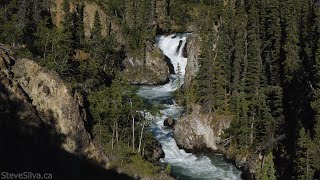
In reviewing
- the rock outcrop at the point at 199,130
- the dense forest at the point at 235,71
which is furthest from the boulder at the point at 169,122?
the dense forest at the point at 235,71

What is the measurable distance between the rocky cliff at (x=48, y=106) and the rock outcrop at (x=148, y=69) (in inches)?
1573

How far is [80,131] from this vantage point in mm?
63531

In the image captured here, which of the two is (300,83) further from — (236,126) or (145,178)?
(145,178)

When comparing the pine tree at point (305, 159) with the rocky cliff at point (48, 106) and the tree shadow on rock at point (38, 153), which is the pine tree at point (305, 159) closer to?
the tree shadow on rock at point (38, 153)

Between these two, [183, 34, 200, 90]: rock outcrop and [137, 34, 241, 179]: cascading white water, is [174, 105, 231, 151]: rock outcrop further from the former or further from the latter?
[183, 34, 200, 90]: rock outcrop

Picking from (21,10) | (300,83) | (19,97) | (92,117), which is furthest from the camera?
(21,10)

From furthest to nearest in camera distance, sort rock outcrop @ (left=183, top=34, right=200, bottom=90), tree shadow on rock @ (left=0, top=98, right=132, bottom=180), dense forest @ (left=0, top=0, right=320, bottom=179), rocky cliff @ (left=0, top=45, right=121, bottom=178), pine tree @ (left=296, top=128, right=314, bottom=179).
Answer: rock outcrop @ (left=183, top=34, right=200, bottom=90) → dense forest @ (left=0, top=0, right=320, bottom=179) → rocky cliff @ (left=0, top=45, right=121, bottom=178) → pine tree @ (left=296, top=128, right=314, bottom=179) → tree shadow on rock @ (left=0, top=98, right=132, bottom=180)

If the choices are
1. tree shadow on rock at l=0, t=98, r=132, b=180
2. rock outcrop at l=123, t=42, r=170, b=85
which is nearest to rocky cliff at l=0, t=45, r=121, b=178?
tree shadow on rock at l=0, t=98, r=132, b=180

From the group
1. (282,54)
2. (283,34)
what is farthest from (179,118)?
(283,34)

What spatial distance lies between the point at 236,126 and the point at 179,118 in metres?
9.99

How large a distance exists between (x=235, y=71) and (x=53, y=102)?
34.2 m

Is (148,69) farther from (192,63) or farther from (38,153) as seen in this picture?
(38,153)

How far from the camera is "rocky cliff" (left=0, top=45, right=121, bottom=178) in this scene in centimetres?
6022

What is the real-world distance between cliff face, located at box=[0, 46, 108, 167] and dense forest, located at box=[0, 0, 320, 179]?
8.40ft
